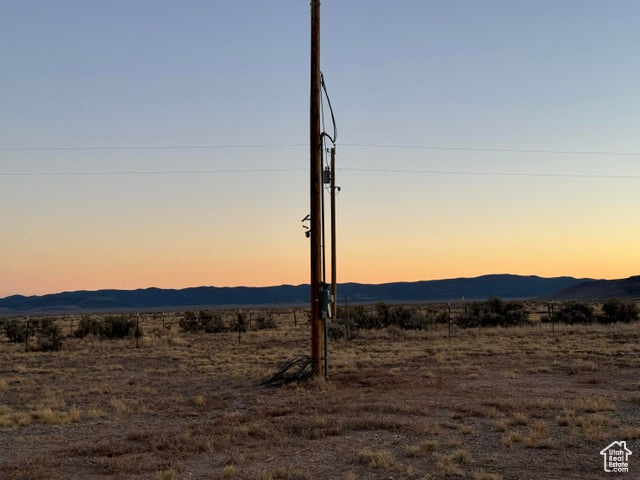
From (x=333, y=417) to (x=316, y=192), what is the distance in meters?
7.06

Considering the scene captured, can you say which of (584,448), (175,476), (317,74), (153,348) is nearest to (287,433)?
(175,476)

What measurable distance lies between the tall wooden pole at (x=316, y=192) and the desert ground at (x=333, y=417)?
1167 millimetres

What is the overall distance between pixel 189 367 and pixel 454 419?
45.3ft

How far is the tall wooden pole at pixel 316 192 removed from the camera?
18875 millimetres

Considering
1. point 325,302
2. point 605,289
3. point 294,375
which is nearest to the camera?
point 325,302

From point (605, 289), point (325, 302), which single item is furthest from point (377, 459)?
point (605, 289)

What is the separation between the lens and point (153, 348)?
35.6 m

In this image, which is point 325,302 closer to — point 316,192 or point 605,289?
point 316,192

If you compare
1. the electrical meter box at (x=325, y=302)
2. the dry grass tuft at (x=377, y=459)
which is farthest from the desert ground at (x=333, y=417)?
the electrical meter box at (x=325, y=302)

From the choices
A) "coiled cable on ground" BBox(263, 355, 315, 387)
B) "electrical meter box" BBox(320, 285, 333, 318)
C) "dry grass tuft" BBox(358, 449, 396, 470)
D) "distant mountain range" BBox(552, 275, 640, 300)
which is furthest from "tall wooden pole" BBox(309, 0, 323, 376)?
"distant mountain range" BBox(552, 275, 640, 300)

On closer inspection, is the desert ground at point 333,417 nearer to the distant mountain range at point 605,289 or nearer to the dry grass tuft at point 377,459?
the dry grass tuft at point 377,459

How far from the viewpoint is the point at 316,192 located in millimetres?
19125

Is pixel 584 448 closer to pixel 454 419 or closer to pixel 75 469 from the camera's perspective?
pixel 454 419

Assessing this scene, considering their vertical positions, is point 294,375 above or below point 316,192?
below
